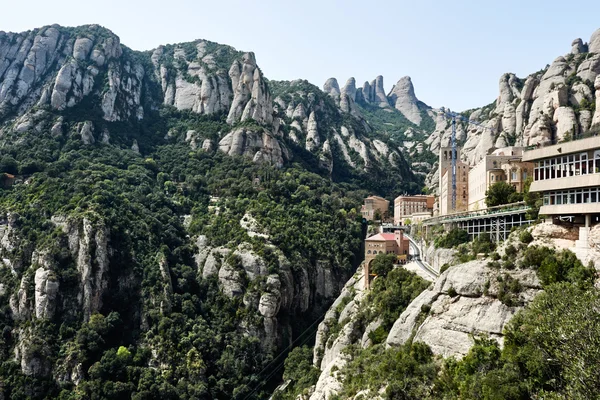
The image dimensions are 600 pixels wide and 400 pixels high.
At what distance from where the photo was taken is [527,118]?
319ft

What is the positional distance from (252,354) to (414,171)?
392 feet

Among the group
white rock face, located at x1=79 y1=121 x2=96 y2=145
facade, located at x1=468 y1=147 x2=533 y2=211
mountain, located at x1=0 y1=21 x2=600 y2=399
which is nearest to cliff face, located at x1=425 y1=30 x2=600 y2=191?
mountain, located at x1=0 y1=21 x2=600 y2=399

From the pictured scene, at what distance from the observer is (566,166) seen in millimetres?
32750

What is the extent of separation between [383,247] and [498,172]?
18945mm

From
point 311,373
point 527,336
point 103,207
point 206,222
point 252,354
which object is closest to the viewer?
point 527,336

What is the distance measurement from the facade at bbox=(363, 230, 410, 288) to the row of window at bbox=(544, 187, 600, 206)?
103 ft

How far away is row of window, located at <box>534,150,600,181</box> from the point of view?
30.5 metres

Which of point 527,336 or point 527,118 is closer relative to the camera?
point 527,336

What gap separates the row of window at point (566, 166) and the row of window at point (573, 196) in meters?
1.21

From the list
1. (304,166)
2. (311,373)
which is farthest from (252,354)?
(304,166)

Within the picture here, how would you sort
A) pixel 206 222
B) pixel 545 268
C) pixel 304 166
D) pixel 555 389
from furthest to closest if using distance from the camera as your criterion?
1. pixel 304 166
2. pixel 206 222
3. pixel 545 268
4. pixel 555 389

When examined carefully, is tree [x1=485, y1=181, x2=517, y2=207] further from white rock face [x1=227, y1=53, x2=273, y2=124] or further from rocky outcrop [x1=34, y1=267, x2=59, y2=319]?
white rock face [x1=227, y1=53, x2=273, y2=124]

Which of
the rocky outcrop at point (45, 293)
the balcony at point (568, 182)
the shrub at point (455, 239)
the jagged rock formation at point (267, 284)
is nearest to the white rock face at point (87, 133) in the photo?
the jagged rock formation at point (267, 284)

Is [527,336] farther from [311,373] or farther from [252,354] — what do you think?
[252,354]
